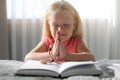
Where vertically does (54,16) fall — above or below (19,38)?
above

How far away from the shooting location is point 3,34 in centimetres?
275

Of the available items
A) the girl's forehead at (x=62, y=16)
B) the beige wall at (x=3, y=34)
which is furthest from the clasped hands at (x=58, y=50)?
the beige wall at (x=3, y=34)

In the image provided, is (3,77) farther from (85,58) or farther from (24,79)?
(85,58)

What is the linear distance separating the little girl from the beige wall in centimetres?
116

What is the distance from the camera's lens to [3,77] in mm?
1138

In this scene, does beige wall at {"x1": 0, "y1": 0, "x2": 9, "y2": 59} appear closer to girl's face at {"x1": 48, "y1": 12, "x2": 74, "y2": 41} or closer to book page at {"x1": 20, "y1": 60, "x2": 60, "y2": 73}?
girl's face at {"x1": 48, "y1": 12, "x2": 74, "y2": 41}

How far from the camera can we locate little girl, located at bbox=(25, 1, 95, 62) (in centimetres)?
140

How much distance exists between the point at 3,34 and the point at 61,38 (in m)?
1.47

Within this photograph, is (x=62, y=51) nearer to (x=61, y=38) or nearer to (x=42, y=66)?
(x=61, y=38)

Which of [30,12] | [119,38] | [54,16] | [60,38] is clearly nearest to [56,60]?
[60,38]

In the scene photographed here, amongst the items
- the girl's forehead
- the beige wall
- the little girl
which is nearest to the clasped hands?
the little girl

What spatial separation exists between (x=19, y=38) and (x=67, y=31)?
1500 mm

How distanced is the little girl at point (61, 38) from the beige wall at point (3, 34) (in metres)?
1.16

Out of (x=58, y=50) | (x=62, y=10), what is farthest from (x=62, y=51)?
(x=62, y=10)
